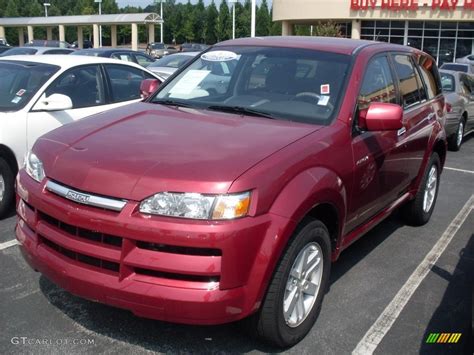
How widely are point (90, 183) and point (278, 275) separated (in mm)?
1119

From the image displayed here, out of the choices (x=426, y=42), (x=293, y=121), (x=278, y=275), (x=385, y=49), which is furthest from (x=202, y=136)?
(x=426, y=42)

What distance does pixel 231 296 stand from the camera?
282cm

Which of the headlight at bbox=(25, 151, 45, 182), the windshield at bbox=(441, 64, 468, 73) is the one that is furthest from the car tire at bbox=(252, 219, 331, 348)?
the windshield at bbox=(441, 64, 468, 73)

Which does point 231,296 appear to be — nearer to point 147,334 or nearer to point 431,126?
point 147,334

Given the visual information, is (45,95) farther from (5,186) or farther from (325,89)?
(325,89)

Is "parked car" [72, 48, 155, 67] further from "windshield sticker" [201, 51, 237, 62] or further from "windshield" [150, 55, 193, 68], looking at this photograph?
"windshield sticker" [201, 51, 237, 62]

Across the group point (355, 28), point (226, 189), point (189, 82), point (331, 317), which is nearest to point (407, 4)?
point (355, 28)

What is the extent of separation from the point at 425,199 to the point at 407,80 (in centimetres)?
133

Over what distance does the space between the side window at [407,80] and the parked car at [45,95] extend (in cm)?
330

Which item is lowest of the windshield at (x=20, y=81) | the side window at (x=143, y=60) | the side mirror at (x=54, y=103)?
the side window at (x=143, y=60)

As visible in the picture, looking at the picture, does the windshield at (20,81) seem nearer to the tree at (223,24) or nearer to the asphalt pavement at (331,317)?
the asphalt pavement at (331,317)

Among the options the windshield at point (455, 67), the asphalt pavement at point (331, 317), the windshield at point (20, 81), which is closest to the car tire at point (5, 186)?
the asphalt pavement at point (331, 317)
